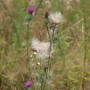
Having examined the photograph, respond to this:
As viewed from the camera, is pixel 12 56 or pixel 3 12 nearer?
pixel 12 56

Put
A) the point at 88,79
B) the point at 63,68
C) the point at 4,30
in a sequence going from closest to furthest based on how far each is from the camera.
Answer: the point at 88,79
the point at 63,68
the point at 4,30

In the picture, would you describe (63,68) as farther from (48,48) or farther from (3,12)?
(3,12)

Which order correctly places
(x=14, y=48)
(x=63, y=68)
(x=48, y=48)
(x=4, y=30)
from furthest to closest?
(x=4, y=30)
(x=14, y=48)
(x=63, y=68)
(x=48, y=48)

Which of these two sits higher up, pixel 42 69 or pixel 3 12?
pixel 3 12

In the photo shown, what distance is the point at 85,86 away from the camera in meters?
3.27

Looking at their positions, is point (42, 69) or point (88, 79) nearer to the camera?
point (42, 69)

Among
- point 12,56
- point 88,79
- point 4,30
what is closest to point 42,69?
point 88,79

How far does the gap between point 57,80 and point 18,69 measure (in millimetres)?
353

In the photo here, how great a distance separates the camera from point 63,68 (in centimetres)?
340

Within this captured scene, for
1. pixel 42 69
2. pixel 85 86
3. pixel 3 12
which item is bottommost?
pixel 85 86

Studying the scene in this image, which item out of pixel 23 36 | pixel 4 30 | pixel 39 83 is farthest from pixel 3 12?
pixel 39 83

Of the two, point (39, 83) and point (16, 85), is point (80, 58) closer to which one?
point (16, 85)

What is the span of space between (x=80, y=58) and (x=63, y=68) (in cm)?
18

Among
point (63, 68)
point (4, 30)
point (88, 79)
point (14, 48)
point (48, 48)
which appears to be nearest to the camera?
point (48, 48)
